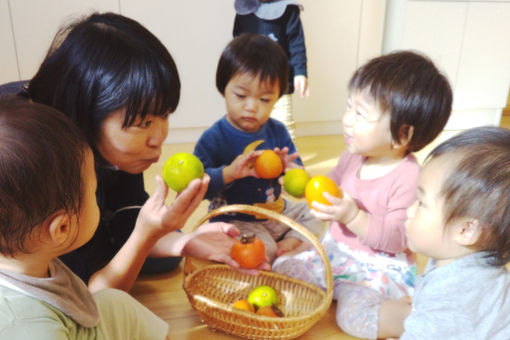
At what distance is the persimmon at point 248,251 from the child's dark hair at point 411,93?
1.52 ft

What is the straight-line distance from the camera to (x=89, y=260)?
1154 mm

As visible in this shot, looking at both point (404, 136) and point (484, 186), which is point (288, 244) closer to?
point (404, 136)

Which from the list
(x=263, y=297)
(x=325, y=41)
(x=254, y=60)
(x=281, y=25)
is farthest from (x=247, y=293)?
(x=325, y=41)

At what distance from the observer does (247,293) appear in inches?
47.6

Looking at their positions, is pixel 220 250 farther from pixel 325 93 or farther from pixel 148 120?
pixel 325 93

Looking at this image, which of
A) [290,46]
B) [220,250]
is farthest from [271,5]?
[220,250]

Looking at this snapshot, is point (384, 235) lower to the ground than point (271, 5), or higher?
lower

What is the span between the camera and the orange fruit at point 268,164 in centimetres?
128

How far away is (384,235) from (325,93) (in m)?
1.74

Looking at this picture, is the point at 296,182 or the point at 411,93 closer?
the point at 411,93

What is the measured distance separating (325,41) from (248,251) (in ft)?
5.90

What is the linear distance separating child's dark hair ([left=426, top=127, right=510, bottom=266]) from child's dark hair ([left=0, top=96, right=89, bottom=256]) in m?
0.63

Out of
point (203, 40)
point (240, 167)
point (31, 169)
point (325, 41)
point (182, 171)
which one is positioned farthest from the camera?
point (325, 41)

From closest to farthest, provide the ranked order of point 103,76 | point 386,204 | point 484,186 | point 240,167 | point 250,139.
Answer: point 484,186 → point 103,76 → point 386,204 → point 240,167 → point 250,139
